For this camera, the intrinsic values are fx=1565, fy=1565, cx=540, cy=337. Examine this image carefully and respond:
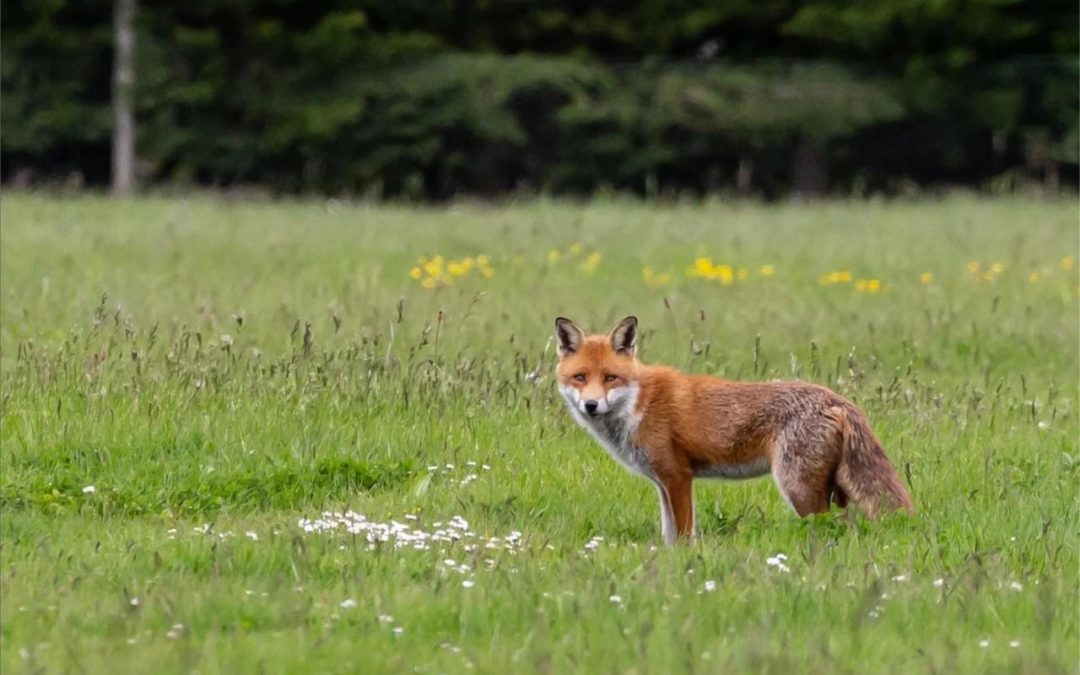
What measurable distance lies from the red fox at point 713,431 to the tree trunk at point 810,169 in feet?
84.1

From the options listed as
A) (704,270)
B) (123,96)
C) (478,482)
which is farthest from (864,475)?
(123,96)

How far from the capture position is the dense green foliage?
29625 millimetres

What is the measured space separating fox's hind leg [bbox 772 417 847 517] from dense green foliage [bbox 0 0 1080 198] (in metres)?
22.3

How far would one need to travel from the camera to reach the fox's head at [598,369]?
270 inches

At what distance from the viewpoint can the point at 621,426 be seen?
22.9ft

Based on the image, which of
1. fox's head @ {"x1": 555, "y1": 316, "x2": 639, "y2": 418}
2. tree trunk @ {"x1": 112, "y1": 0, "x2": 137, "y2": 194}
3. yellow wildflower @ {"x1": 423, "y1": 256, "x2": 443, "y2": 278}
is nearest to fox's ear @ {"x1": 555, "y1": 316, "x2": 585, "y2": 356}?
fox's head @ {"x1": 555, "y1": 316, "x2": 639, "y2": 418}

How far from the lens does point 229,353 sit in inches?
345

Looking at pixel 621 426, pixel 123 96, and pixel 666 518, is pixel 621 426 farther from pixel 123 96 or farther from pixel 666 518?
pixel 123 96

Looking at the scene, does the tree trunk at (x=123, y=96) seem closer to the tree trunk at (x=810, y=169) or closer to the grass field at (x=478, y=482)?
the tree trunk at (x=810, y=169)

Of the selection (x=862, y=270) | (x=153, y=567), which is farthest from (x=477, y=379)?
(x=862, y=270)

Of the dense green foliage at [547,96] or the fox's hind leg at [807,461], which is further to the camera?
the dense green foliage at [547,96]

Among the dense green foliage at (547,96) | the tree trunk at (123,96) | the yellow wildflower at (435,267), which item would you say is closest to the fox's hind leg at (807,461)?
the yellow wildflower at (435,267)

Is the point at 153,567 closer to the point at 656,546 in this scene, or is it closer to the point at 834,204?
the point at 656,546

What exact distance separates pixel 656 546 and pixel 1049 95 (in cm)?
2799
